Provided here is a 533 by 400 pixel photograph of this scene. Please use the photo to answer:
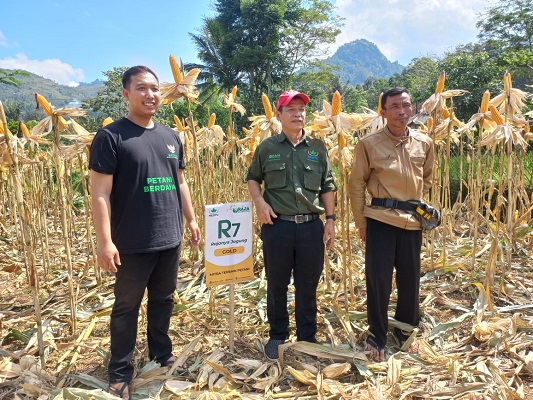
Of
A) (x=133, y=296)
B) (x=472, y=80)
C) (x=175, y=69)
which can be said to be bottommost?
(x=133, y=296)

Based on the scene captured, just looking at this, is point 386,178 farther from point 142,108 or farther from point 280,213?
point 142,108

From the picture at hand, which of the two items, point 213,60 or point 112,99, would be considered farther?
point 213,60

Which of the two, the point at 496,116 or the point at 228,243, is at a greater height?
the point at 496,116

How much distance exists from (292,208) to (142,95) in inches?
41.5

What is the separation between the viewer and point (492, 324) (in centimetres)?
261

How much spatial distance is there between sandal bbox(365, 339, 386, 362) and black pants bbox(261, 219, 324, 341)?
37 cm

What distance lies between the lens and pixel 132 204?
2.01 metres

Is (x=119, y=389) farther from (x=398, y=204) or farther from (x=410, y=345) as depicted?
(x=398, y=204)

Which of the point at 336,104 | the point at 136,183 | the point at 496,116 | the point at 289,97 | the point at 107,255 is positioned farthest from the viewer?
the point at 496,116

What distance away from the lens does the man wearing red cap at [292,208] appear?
2.31 m

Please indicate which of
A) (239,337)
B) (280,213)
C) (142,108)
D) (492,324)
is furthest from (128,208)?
(492,324)

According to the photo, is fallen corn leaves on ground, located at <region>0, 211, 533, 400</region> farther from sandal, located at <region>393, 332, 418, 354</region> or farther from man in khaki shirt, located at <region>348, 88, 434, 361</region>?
man in khaki shirt, located at <region>348, 88, 434, 361</region>

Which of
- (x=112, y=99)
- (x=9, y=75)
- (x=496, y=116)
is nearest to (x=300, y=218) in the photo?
(x=496, y=116)

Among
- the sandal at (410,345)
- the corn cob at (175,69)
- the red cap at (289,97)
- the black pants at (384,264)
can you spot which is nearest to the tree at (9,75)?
the corn cob at (175,69)
